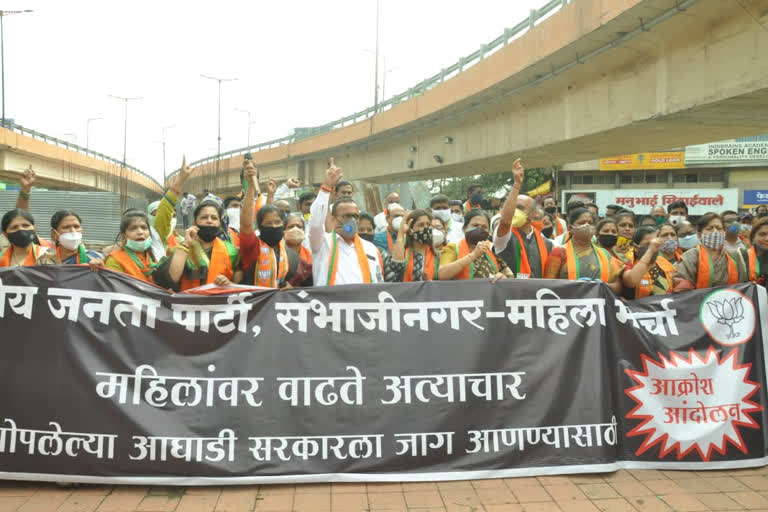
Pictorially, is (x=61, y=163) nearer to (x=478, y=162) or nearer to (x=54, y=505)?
(x=478, y=162)

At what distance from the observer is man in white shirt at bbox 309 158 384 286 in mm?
4746

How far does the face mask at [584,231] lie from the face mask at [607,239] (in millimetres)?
261

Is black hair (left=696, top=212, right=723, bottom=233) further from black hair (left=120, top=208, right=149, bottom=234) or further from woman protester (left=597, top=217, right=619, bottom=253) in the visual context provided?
black hair (left=120, top=208, right=149, bottom=234)

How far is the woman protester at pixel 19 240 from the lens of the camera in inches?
195

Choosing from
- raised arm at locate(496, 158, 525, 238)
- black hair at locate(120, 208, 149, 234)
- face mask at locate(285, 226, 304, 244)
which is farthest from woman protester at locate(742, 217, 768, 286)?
black hair at locate(120, 208, 149, 234)

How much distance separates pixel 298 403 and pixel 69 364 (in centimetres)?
134

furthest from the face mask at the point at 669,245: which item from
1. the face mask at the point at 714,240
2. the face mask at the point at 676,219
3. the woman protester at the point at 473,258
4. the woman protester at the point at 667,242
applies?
the face mask at the point at 676,219

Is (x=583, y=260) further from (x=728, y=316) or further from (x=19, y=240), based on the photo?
(x=19, y=240)

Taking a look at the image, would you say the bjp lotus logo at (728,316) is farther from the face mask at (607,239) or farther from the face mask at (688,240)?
the face mask at (688,240)

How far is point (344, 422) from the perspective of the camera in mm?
4035

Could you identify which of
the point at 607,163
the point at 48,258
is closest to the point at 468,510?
the point at 48,258

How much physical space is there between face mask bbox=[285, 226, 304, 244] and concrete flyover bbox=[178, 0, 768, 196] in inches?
241

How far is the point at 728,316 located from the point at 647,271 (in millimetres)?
606

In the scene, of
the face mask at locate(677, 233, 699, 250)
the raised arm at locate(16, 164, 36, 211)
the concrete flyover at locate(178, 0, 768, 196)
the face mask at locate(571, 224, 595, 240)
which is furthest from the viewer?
the concrete flyover at locate(178, 0, 768, 196)
